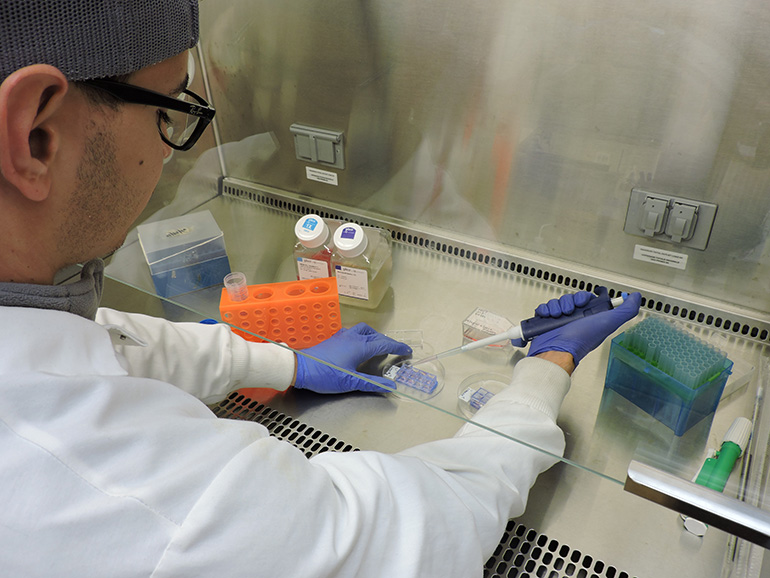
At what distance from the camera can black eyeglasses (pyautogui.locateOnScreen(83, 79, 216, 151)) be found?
692mm

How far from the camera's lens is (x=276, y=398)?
1.31 meters

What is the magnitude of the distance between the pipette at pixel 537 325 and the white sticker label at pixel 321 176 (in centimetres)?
63

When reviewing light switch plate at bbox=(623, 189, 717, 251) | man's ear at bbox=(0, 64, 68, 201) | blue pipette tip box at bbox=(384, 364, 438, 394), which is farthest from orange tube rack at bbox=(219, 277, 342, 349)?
light switch plate at bbox=(623, 189, 717, 251)

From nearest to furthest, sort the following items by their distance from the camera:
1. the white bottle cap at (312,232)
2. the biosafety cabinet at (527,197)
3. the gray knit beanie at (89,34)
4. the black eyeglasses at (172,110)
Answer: the gray knit beanie at (89,34) → the black eyeglasses at (172,110) → the biosafety cabinet at (527,197) → the white bottle cap at (312,232)

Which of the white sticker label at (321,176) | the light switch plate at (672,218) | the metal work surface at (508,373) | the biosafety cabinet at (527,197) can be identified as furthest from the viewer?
the white sticker label at (321,176)

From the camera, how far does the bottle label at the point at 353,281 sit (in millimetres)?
1166

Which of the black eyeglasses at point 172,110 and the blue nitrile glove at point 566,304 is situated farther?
the blue nitrile glove at point 566,304

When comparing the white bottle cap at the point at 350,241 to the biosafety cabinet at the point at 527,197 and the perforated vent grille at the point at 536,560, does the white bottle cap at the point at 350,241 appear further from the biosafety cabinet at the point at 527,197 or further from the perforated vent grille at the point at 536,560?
the perforated vent grille at the point at 536,560

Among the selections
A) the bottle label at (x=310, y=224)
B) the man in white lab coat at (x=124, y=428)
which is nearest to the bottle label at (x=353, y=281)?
the bottle label at (x=310, y=224)

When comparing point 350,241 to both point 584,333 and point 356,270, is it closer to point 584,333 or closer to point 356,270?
point 356,270

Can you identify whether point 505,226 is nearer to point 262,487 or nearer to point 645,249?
point 645,249

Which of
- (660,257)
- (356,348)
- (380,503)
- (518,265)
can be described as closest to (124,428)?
(380,503)

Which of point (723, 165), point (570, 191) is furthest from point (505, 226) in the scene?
point (723, 165)

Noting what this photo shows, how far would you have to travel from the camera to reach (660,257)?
3.89 ft
